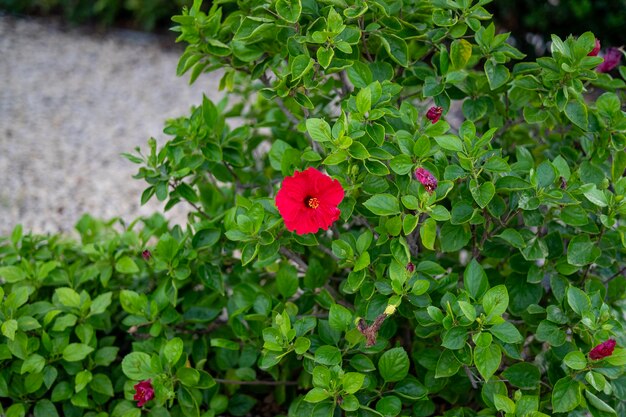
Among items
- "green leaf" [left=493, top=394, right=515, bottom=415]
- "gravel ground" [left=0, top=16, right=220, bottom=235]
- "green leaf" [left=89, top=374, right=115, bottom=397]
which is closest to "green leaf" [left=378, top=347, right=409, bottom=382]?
"green leaf" [left=493, top=394, right=515, bottom=415]

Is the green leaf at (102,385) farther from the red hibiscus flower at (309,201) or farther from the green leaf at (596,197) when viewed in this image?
the green leaf at (596,197)

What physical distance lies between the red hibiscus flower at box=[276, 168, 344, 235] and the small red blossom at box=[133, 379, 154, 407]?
1.94 feet

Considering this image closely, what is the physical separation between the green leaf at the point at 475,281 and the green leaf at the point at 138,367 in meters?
0.81

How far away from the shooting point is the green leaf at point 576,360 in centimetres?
133

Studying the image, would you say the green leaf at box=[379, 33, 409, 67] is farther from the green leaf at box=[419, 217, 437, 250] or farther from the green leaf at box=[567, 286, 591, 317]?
the green leaf at box=[567, 286, 591, 317]

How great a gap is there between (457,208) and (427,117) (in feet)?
0.78

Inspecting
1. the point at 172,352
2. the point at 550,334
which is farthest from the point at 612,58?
the point at 172,352

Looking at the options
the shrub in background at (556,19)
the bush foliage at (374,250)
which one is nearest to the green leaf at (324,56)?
the bush foliage at (374,250)

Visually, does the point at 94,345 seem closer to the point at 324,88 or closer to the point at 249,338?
the point at 249,338

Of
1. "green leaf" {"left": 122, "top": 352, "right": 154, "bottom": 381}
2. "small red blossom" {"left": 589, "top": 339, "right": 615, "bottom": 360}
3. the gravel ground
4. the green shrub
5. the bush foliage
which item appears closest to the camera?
"small red blossom" {"left": 589, "top": 339, "right": 615, "bottom": 360}

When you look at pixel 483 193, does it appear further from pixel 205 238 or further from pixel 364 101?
pixel 205 238

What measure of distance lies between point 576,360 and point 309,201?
0.65m

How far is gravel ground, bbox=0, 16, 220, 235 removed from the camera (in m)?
3.66

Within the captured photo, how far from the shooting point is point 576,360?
1337 mm
